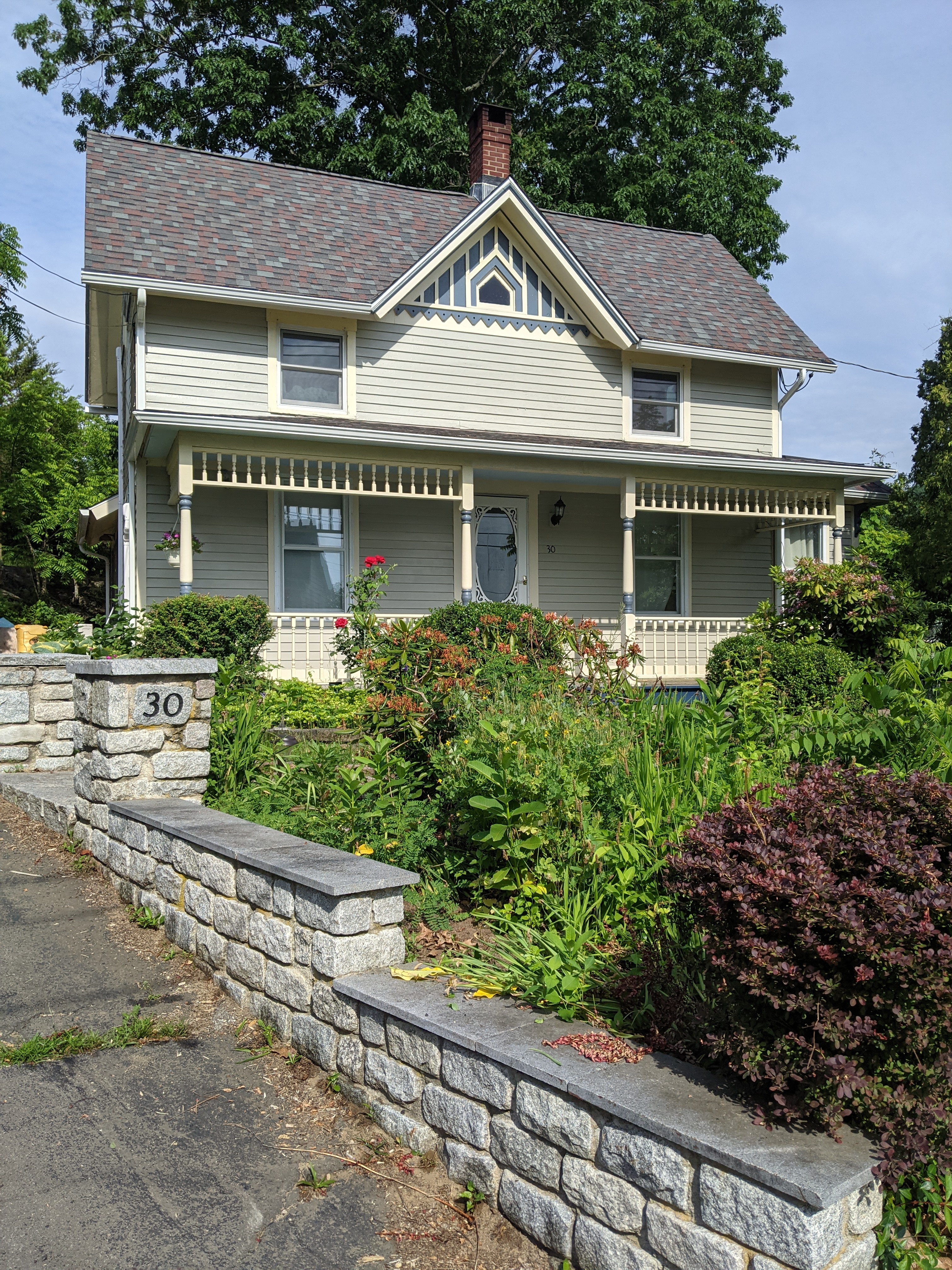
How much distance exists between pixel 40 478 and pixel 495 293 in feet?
52.0

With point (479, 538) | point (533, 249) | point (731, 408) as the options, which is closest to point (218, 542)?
point (479, 538)

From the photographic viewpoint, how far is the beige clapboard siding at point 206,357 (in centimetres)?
1195

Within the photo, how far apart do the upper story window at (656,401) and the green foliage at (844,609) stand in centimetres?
390

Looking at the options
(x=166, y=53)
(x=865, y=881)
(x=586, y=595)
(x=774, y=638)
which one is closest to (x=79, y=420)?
(x=166, y=53)

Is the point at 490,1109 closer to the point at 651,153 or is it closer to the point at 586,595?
the point at 586,595

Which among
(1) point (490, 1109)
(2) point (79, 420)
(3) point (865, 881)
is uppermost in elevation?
(2) point (79, 420)

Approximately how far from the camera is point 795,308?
28312 millimetres

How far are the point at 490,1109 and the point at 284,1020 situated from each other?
1.30 m

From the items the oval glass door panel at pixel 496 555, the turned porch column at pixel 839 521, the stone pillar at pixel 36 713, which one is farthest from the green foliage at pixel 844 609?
the stone pillar at pixel 36 713

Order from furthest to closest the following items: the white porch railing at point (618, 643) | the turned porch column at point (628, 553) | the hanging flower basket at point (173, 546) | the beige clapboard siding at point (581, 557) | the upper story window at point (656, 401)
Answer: the upper story window at point (656, 401), the beige clapboard siding at point (581, 557), the turned porch column at point (628, 553), the white porch railing at point (618, 643), the hanging flower basket at point (173, 546)

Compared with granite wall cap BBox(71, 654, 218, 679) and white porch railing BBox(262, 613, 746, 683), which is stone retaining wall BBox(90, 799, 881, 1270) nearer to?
granite wall cap BBox(71, 654, 218, 679)

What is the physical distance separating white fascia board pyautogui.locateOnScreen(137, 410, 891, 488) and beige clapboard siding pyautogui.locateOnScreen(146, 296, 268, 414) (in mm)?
695

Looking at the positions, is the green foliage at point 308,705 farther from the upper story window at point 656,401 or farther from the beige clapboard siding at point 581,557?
the upper story window at point 656,401

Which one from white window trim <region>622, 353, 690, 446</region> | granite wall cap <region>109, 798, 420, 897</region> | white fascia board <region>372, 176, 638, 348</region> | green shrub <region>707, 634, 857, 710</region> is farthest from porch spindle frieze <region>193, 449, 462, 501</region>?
granite wall cap <region>109, 798, 420, 897</region>
